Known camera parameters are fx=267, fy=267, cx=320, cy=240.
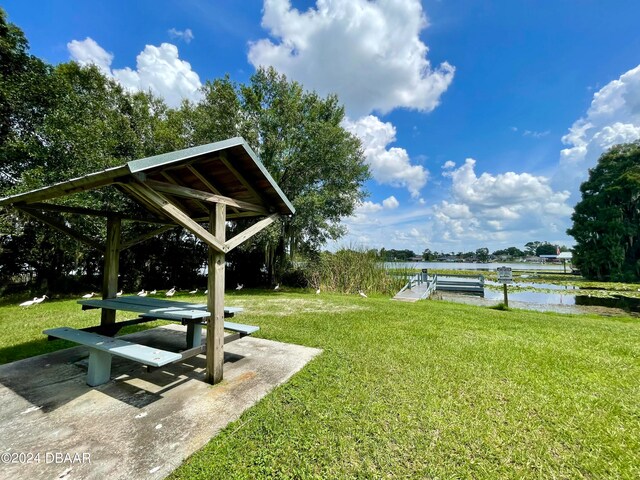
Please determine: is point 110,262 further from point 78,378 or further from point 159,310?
point 78,378

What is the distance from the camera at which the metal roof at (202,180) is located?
2207mm

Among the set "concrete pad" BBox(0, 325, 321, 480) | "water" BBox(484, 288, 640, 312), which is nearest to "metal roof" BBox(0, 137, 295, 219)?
"concrete pad" BBox(0, 325, 321, 480)

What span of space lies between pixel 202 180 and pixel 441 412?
3.28m

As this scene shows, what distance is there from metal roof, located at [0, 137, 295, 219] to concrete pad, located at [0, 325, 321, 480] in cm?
185

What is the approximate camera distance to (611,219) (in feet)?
64.8

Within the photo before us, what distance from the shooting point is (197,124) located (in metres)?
A: 10.3

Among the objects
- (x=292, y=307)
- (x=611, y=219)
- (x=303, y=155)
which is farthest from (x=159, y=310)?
(x=611, y=219)

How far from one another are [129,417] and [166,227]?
2.78 m

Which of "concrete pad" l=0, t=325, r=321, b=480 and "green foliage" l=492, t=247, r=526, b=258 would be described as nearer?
"concrete pad" l=0, t=325, r=321, b=480

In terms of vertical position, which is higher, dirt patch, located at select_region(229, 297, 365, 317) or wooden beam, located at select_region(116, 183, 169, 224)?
wooden beam, located at select_region(116, 183, 169, 224)

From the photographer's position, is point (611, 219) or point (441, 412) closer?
point (441, 412)

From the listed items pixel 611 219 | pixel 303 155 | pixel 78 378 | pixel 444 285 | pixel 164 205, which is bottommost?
pixel 444 285

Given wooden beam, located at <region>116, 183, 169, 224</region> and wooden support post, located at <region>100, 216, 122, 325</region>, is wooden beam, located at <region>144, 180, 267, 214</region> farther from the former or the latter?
wooden support post, located at <region>100, 216, 122, 325</region>

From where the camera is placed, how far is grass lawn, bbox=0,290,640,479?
168 centimetres
